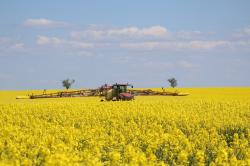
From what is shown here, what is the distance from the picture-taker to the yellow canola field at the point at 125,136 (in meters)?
14.6

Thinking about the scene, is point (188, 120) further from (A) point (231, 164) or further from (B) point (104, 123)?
(A) point (231, 164)

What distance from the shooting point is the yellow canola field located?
14625mm

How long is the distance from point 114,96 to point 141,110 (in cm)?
1708

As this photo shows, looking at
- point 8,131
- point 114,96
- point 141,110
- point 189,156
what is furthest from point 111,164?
point 114,96

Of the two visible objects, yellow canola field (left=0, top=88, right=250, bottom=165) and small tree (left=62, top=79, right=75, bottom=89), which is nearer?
yellow canola field (left=0, top=88, right=250, bottom=165)

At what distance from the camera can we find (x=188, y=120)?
99.1ft

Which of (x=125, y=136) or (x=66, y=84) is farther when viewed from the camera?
(x=66, y=84)

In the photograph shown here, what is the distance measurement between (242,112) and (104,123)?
8679 mm

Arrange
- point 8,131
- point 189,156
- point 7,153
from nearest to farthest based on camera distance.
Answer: point 7,153 → point 189,156 → point 8,131

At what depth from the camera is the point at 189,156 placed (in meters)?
17.6

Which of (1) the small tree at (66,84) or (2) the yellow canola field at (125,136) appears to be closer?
(2) the yellow canola field at (125,136)

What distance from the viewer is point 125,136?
23938 millimetres

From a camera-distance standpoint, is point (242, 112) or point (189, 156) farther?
point (242, 112)

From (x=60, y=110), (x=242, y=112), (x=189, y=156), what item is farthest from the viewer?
(x=60, y=110)
